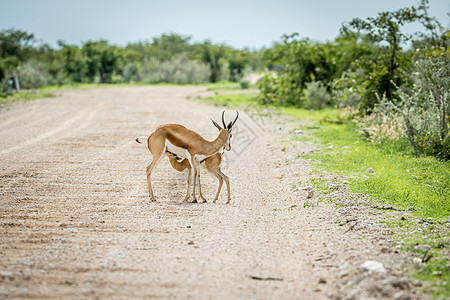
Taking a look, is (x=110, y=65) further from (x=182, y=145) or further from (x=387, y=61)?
(x=182, y=145)

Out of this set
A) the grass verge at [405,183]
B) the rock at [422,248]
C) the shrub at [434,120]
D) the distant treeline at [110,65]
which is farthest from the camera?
the distant treeline at [110,65]

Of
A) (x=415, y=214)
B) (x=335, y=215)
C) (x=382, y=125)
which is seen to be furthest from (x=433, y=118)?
(x=335, y=215)

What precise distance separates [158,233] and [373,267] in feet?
8.96

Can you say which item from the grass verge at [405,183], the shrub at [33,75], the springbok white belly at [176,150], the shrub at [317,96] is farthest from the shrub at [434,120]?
the shrub at [33,75]

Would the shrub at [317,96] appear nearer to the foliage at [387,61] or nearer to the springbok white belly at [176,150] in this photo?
the foliage at [387,61]

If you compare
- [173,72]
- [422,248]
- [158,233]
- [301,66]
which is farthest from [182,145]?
[173,72]

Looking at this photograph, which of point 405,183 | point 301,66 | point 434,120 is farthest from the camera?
point 301,66

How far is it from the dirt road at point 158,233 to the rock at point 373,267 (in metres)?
0.17

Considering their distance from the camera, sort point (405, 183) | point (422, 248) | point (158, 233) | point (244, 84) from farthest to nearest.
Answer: point (244, 84), point (405, 183), point (158, 233), point (422, 248)

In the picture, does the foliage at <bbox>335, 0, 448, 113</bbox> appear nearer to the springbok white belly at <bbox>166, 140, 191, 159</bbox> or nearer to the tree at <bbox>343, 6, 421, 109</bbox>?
the tree at <bbox>343, 6, 421, 109</bbox>

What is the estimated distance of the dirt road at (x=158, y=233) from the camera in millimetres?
4207

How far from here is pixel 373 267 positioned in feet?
14.4

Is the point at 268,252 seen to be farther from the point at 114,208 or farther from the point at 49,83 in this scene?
→ the point at 49,83

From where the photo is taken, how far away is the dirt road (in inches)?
166
